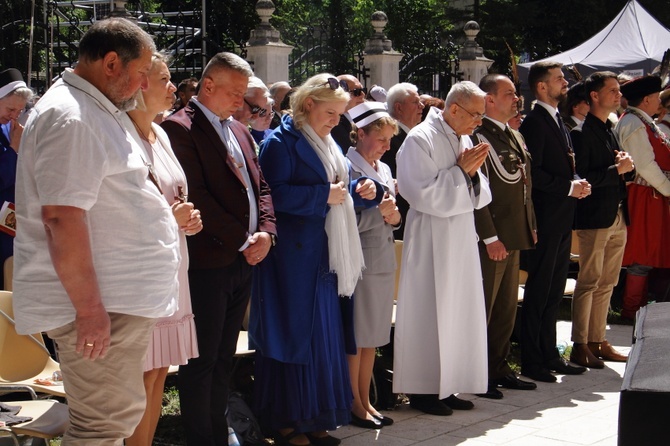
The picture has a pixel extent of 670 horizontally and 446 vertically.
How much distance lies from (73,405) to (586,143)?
17.4ft

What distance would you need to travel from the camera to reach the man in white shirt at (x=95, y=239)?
332 cm

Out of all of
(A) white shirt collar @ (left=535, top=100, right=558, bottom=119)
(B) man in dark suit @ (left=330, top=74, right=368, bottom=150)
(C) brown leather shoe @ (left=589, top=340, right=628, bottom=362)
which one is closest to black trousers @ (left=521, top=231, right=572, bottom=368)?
(C) brown leather shoe @ (left=589, top=340, right=628, bottom=362)

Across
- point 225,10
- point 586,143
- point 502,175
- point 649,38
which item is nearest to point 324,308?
point 502,175

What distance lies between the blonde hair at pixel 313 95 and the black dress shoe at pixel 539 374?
9.52 ft

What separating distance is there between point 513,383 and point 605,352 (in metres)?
1.40

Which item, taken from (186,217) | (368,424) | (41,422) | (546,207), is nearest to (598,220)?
(546,207)

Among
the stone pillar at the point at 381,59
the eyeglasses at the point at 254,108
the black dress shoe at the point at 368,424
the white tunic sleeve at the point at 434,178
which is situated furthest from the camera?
the stone pillar at the point at 381,59

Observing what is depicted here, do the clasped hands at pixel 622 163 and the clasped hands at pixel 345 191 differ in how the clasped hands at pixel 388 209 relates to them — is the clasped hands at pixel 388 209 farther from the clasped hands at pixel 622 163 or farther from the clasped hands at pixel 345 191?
the clasped hands at pixel 622 163

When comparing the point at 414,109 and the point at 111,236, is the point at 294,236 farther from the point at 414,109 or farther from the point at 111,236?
the point at 414,109

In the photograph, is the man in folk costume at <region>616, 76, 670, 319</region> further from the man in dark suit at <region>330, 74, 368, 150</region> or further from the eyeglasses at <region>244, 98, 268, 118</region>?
the eyeglasses at <region>244, 98, 268, 118</region>

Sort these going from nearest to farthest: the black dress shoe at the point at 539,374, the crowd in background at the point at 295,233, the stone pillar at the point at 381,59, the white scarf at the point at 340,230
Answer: the crowd in background at the point at 295,233 < the white scarf at the point at 340,230 < the black dress shoe at the point at 539,374 < the stone pillar at the point at 381,59

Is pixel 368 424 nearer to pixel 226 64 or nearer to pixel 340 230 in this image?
pixel 340 230

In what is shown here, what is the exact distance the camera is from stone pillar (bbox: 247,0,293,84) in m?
14.9

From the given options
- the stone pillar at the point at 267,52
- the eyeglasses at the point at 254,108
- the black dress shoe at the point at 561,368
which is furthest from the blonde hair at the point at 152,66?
the stone pillar at the point at 267,52
